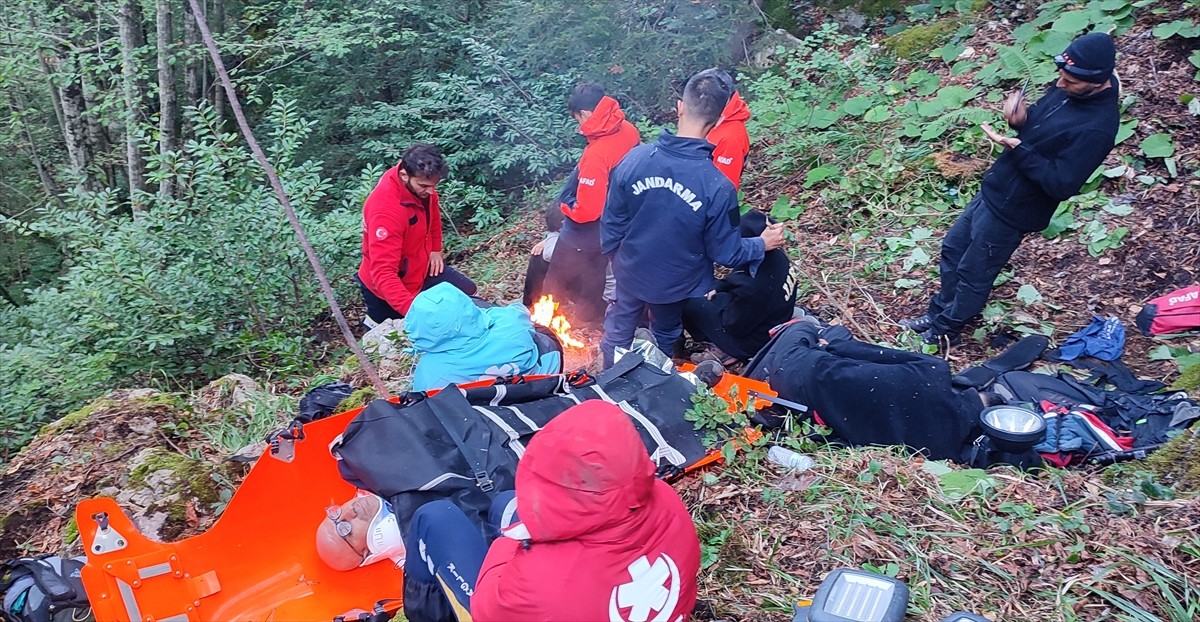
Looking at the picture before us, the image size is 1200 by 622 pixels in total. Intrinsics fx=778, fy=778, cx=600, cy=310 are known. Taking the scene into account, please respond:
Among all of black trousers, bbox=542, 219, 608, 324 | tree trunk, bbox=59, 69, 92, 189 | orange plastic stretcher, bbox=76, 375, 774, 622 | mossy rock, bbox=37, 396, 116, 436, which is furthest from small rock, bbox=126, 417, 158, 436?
tree trunk, bbox=59, 69, 92, 189

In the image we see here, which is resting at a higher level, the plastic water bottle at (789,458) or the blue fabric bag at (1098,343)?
the plastic water bottle at (789,458)

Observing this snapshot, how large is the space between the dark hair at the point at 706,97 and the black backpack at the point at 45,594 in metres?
3.70

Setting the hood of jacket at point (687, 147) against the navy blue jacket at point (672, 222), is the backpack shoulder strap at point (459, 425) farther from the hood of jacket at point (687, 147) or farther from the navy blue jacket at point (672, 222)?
the hood of jacket at point (687, 147)

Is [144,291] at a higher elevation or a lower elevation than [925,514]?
lower

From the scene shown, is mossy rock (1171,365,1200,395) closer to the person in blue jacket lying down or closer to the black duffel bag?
the black duffel bag

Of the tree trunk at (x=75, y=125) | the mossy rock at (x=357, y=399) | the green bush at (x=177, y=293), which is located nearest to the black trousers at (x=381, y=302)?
the mossy rock at (x=357, y=399)

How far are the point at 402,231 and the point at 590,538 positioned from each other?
374 cm

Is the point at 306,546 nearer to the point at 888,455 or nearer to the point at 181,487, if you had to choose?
the point at 181,487

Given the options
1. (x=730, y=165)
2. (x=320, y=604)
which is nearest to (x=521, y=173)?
(x=730, y=165)

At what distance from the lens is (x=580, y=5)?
9.12 m

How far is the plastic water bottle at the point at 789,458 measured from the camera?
3631 mm

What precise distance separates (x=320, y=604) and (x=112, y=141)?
12.0m

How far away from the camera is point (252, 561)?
348cm

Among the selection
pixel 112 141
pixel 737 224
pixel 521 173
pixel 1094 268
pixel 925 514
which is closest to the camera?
pixel 925 514
